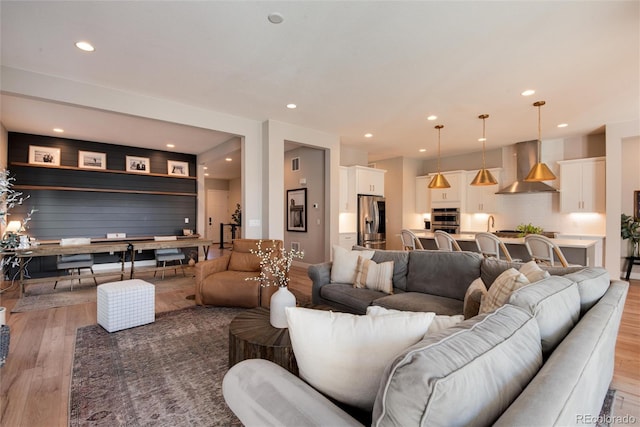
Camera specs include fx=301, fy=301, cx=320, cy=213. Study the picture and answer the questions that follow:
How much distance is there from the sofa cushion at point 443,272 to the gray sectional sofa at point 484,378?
120 cm

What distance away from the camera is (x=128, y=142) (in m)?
6.57

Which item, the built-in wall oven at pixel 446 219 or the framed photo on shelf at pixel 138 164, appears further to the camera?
the built-in wall oven at pixel 446 219

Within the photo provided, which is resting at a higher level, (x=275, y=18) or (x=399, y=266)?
(x=275, y=18)

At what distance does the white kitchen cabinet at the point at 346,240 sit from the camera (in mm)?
6570

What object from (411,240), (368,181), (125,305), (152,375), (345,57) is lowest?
(152,375)

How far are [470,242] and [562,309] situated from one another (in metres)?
4.08

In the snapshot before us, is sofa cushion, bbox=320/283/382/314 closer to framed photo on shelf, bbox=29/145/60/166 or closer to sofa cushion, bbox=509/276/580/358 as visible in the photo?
sofa cushion, bbox=509/276/580/358

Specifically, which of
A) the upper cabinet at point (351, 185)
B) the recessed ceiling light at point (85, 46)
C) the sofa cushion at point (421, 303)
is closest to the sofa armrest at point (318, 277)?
the sofa cushion at point (421, 303)

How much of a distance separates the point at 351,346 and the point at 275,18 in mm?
2562

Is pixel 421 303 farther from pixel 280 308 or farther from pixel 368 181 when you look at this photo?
pixel 368 181

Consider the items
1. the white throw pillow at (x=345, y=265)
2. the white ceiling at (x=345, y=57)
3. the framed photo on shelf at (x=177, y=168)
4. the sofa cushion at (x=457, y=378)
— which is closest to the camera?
the sofa cushion at (x=457, y=378)

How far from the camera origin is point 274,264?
2.46 meters

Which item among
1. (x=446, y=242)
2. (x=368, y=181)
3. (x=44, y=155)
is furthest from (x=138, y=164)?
(x=446, y=242)

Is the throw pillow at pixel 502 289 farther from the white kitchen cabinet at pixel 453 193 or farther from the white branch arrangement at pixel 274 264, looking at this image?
the white kitchen cabinet at pixel 453 193
